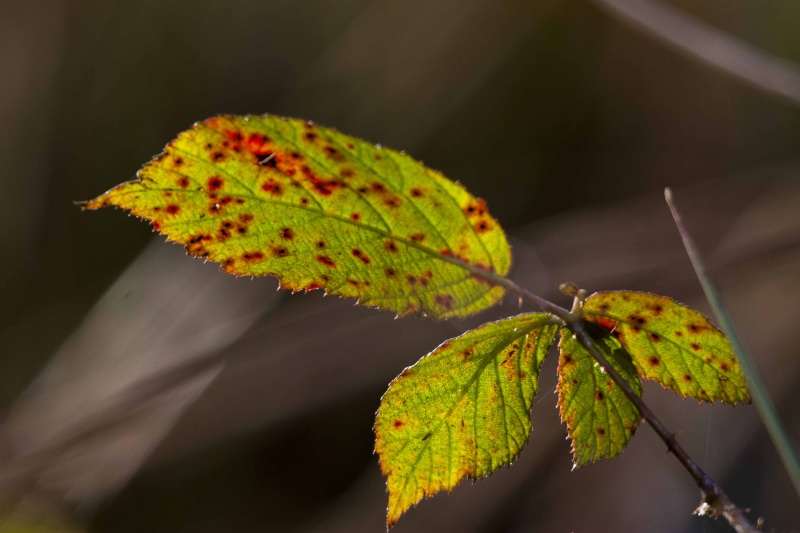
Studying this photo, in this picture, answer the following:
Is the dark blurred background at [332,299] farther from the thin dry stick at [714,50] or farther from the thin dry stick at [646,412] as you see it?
the thin dry stick at [646,412]

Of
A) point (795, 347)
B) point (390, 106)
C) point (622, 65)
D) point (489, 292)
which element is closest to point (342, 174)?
point (489, 292)

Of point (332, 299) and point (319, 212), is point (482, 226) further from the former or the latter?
point (332, 299)

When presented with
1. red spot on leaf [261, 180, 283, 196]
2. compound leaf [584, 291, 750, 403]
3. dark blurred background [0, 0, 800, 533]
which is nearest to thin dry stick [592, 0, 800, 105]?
dark blurred background [0, 0, 800, 533]

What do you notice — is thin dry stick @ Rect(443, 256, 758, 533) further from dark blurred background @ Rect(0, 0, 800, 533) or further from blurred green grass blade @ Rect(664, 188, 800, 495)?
dark blurred background @ Rect(0, 0, 800, 533)

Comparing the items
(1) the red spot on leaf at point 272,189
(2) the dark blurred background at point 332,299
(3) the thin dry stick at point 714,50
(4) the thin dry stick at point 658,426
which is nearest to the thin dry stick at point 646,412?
(4) the thin dry stick at point 658,426

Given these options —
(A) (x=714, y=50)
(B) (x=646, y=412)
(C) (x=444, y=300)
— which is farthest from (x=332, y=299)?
(B) (x=646, y=412)

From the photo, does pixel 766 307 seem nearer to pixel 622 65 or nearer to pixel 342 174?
pixel 622 65

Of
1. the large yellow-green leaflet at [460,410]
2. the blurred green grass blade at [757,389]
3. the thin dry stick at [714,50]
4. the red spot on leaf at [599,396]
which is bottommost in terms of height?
the blurred green grass blade at [757,389]
